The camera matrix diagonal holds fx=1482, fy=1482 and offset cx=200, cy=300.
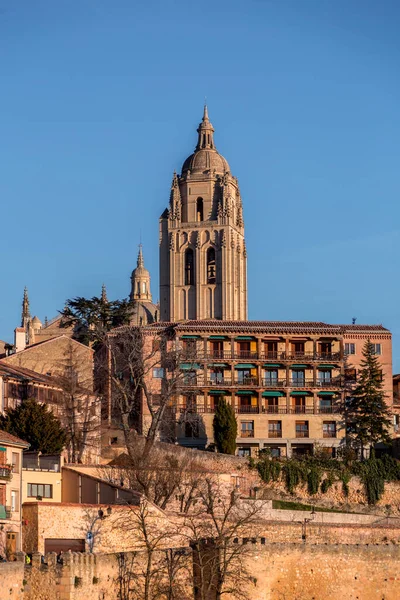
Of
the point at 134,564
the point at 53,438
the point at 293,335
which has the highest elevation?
the point at 293,335

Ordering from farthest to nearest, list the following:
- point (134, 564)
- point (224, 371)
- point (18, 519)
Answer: point (224, 371), point (18, 519), point (134, 564)

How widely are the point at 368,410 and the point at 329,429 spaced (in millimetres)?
3589

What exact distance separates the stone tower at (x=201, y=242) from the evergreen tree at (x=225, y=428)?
55.0 m

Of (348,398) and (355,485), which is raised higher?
(348,398)

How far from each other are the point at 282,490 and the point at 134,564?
31577mm

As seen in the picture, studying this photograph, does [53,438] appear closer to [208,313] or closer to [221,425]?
[221,425]

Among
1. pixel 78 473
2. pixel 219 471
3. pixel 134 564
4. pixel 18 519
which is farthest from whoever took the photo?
pixel 219 471

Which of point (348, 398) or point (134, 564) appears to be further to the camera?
point (348, 398)

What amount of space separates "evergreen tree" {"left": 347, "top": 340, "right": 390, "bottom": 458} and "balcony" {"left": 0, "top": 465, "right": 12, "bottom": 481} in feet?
132

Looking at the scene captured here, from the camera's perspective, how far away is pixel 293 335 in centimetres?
10675

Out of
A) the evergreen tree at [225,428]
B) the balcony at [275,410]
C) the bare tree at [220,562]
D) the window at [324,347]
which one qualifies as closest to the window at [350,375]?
the window at [324,347]

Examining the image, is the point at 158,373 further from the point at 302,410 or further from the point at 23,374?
the point at 23,374

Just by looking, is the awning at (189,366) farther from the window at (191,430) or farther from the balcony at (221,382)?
the window at (191,430)

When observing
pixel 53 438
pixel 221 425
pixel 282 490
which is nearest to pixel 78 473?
pixel 53 438
